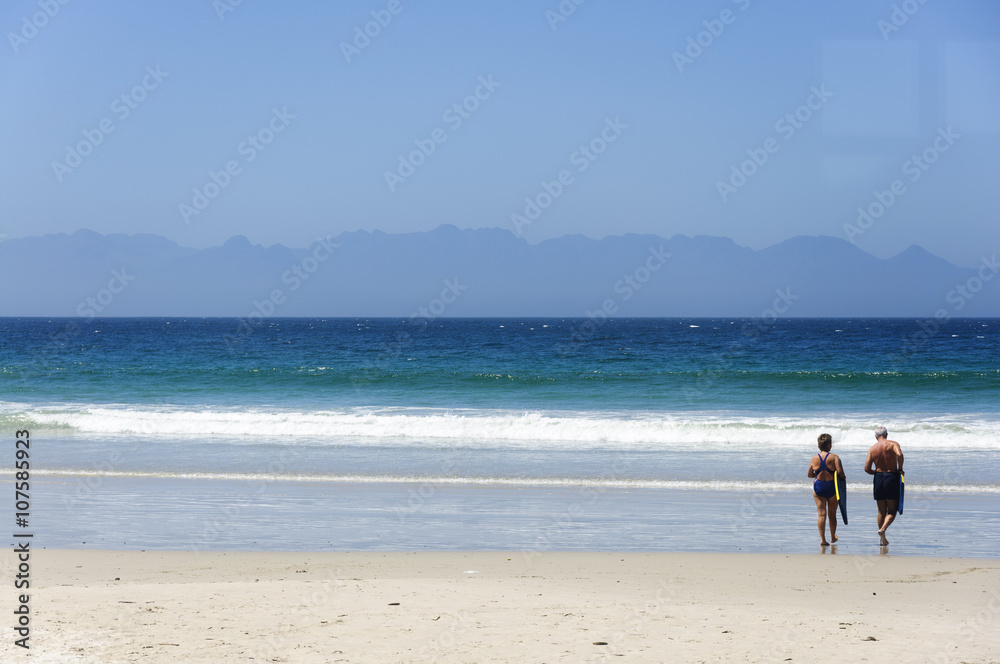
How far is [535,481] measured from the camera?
13367 millimetres

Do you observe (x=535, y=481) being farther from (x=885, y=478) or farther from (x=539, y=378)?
(x=539, y=378)

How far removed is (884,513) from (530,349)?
43.0 metres

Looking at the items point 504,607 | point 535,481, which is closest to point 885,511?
point 504,607

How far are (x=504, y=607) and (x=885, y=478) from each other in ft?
17.9

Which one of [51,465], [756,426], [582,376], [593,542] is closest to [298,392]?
[582,376]

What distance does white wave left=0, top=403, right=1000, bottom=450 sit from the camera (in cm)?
1827

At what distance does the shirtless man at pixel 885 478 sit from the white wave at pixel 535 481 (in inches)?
118

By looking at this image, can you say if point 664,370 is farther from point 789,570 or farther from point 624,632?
point 624,632

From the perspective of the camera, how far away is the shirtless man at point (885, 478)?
9.39 meters

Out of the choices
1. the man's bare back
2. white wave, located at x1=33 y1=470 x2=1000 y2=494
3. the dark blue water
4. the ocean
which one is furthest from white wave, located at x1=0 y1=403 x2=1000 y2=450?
the man's bare back

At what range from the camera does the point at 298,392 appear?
29.2 meters

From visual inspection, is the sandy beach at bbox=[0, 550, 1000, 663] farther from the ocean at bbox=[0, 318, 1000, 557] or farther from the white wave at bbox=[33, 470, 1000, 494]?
the white wave at bbox=[33, 470, 1000, 494]

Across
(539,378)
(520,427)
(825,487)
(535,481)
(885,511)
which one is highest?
(539,378)

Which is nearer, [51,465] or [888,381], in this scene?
[51,465]
